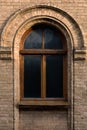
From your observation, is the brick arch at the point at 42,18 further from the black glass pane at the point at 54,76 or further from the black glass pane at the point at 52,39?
the black glass pane at the point at 54,76

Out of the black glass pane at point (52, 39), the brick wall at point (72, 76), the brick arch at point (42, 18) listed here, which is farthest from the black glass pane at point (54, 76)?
the brick arch at point (42, 18)

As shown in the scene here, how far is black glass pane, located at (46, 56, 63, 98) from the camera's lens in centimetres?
877

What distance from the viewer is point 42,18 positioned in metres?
8.48

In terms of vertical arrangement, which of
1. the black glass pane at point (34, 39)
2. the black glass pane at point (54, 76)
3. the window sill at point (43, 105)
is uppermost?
the black glass pane at point (34, 39)

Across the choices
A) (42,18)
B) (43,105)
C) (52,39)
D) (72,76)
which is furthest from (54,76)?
(42,18)

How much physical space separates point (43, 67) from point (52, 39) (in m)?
0.85

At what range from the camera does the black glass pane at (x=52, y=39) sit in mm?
8758

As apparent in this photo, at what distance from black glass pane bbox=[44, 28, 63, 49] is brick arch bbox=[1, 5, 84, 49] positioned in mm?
400

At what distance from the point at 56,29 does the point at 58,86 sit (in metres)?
1.64

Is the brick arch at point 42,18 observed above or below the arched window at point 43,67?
above

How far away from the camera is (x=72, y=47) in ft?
27.6

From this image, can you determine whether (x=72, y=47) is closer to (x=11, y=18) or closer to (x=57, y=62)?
(x=57, y=62)

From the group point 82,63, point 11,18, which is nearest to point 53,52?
point 82,63

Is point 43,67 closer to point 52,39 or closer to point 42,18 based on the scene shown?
point 52,39
